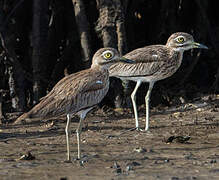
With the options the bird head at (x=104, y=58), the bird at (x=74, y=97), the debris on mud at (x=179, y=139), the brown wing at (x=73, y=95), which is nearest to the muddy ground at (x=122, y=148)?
the debris on mud at (x=179, y=139)

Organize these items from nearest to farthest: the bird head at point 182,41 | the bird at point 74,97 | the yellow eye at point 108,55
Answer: the bird at point 74,97 < the yellow eye at point 108,55 < the bird head at point 182,41

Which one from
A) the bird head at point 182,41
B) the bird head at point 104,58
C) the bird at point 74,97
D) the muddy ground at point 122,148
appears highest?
the bird head at point 182,41

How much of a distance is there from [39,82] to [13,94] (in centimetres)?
51

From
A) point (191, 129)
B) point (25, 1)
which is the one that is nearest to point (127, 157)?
point (191, 129)

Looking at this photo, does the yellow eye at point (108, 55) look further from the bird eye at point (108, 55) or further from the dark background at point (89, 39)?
the dark background at point (89, 39)

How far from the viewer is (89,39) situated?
8.55 m

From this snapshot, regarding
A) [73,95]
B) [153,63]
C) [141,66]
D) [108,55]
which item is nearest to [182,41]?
[153,63]

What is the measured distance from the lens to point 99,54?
610 cm

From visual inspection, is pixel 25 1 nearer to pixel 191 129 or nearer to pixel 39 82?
pixel 39 82

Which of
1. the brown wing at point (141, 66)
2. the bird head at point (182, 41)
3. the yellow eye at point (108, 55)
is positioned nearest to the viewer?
the yellow eye at point (108, 55)

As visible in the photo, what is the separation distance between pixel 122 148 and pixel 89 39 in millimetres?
2847

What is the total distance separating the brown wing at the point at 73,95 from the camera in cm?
542

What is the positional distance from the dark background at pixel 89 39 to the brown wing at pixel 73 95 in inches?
99.2

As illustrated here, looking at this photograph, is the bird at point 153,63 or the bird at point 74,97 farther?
the bird at point 153,63
